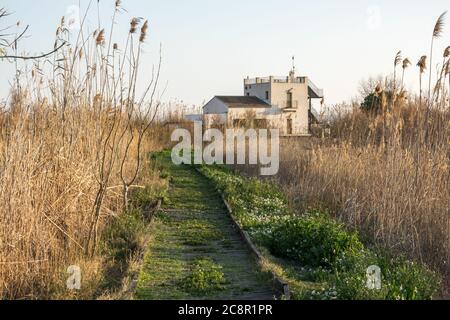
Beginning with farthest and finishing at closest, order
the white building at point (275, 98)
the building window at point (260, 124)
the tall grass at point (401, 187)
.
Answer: the white building at point (275, 98)
the building window at point (260, 124)
the tall grass at point (401, 187)

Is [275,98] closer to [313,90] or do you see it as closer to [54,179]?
[313,90]

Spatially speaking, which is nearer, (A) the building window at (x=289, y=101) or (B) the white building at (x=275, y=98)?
(B) the white building at (x=275, y=98)

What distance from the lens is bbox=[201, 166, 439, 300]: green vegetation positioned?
20.2 feet

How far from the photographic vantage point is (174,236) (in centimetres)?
994

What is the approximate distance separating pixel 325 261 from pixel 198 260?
173cm

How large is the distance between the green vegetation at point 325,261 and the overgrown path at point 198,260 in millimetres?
353

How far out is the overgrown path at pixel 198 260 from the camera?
6.84 metres

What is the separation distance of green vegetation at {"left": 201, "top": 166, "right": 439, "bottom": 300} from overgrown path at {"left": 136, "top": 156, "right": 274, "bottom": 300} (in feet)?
1.16

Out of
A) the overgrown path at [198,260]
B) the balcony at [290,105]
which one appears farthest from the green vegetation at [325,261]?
the balcony at [290,105]

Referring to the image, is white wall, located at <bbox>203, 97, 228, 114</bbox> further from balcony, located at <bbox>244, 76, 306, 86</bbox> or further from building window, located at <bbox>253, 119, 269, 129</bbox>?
building window, located at <bbox>253, 119, 269, 129</bbox>

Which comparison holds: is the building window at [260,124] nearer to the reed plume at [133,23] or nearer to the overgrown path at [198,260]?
the overgrown path at [198,260]

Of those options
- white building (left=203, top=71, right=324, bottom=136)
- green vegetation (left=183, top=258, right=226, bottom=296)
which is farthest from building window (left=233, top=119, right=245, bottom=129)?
white building (left=203, top=71, right=324, bottom=136)

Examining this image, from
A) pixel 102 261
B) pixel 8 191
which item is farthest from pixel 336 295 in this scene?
pixel 8 191
